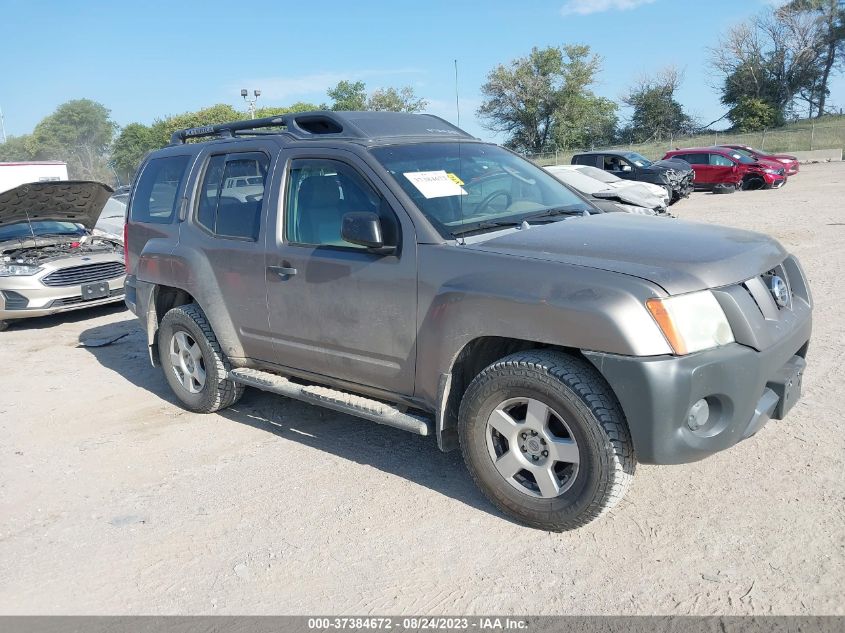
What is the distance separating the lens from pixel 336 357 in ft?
13.7

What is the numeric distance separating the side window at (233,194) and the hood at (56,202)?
4759mm

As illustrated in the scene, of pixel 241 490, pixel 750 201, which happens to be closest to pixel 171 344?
pixel 241 490

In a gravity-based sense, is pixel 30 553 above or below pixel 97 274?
below

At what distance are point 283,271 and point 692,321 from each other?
2.44 m

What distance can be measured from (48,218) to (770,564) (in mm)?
9772

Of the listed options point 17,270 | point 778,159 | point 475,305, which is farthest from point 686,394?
point 778,159

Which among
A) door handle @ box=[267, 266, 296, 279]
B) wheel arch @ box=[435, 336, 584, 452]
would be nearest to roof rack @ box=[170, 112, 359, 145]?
door handle @ box=[267, 266, 296, 279]

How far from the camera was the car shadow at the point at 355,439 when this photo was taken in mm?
4043

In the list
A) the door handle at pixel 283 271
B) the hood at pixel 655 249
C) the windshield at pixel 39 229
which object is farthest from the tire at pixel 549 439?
the windshield at pixel 39 229

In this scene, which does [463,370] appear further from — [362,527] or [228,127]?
[228,127]

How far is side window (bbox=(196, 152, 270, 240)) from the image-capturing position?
463 centimetres

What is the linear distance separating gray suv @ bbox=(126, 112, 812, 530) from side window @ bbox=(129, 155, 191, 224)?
5 cm

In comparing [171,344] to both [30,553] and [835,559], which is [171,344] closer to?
[30,553]

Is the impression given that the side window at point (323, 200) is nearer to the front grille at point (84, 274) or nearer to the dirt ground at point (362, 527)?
the dirt ground at point (362, 527)
